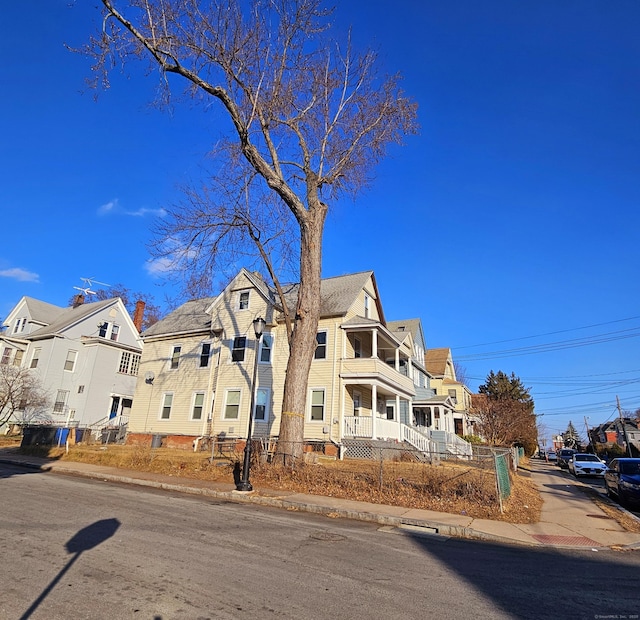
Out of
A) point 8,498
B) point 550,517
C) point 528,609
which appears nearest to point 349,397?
point 550,517

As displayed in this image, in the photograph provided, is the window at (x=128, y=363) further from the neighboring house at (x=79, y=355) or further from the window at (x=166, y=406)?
the window at (x=166, y=406)

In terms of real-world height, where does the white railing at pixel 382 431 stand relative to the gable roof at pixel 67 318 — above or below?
below

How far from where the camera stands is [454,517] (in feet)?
30.1

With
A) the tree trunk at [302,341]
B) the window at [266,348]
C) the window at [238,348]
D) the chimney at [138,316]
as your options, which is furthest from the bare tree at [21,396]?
the tree trunk at [302,341]

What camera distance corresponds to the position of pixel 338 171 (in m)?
16.8

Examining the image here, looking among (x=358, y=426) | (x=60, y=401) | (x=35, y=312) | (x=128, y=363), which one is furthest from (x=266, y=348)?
(x=35, y=312)

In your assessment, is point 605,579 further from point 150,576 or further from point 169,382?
point 169,382

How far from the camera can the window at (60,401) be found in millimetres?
31797

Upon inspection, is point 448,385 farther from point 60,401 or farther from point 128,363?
point 60,401

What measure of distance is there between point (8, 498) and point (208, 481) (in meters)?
5.43

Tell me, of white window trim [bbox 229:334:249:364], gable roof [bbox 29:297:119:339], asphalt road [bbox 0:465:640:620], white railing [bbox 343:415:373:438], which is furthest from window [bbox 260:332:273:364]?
gable roof [bbox 29:297:119:339]

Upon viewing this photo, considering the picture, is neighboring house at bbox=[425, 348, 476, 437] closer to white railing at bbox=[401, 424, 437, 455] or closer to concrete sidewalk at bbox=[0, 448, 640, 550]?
white railing at bbox=[401, 424, 437, 455]

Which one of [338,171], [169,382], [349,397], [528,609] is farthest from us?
[169,382]

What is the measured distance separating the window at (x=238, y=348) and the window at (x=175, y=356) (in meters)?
4.90
